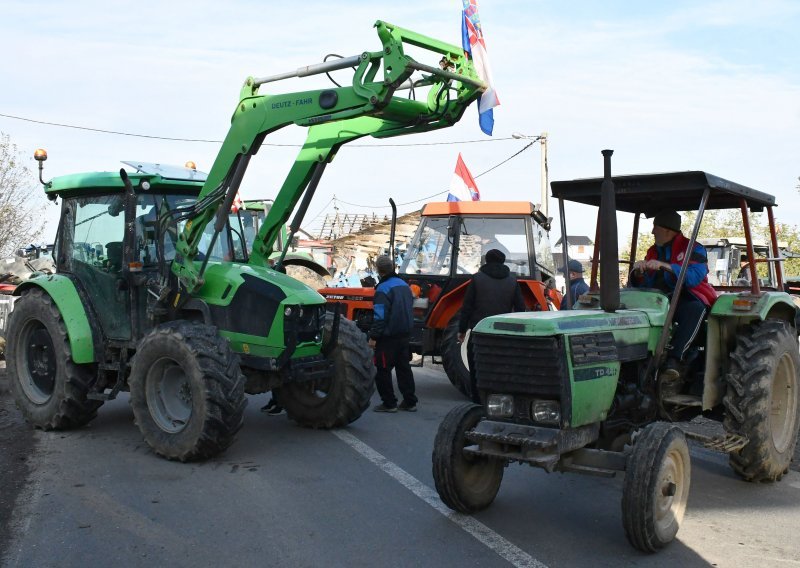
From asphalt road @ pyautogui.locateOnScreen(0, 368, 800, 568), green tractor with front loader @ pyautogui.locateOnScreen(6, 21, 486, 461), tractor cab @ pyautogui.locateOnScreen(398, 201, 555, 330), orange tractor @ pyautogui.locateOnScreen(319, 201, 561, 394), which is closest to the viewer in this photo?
asphalt road @ pyautogui.locateOnScreen(0, 368, 800, 568)

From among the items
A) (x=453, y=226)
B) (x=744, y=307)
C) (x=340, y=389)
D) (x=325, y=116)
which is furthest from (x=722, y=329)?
(x=453, y=226)

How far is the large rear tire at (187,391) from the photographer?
6727mm

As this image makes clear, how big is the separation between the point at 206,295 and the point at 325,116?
1.94m

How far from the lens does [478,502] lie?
18.1 feet

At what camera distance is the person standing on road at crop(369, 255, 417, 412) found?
30.1 feet

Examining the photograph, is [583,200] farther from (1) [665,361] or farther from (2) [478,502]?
(2) [478,502]

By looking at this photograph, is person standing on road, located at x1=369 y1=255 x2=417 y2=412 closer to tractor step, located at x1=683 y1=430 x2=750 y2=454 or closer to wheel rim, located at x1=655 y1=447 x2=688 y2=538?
tractor step, located at x1=683 y1=430 x2=750 y2=454

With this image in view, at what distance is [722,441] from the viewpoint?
587 centimetres

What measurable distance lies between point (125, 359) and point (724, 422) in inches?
207

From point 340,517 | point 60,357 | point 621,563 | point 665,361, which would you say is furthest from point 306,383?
point 621,563

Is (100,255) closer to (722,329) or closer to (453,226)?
(453,226)

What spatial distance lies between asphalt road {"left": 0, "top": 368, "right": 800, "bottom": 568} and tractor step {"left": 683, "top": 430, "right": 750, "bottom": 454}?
414mm

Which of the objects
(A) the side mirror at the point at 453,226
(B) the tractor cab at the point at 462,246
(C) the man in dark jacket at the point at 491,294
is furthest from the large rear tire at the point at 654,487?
(A) the side mirror at the point at 453,226

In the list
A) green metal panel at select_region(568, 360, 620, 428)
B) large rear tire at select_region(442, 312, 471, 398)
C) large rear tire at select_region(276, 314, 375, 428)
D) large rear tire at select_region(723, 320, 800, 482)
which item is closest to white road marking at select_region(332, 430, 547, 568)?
large rear tire at select_region(276, 314, 375, 428)
